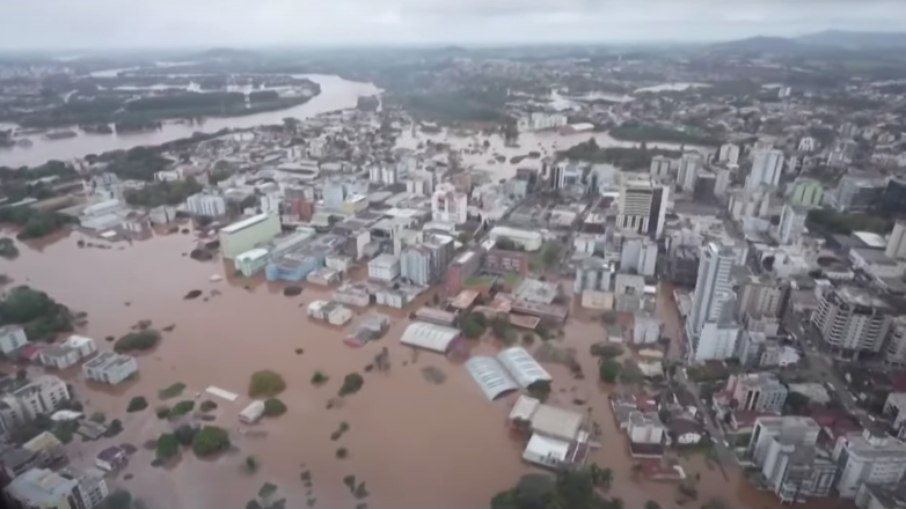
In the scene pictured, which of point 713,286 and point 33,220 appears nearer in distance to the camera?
point 713,286

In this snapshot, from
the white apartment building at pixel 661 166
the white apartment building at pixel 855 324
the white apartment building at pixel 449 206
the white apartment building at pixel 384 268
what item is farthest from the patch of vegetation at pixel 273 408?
the white apartment building at pixel 661 166

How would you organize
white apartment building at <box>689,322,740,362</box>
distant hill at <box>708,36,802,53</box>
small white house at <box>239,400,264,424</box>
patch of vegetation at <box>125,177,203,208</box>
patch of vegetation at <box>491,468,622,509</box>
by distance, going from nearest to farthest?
patch of vegetation at <box>491,468,622,509</box>
small white house at <box>239,400,264,424</box>
white apartment building at <box>689,322,740,362</box>
patch of vegetation at <box>125,177,203,208</box>
distant hill at <box>708,36,802,53</box>

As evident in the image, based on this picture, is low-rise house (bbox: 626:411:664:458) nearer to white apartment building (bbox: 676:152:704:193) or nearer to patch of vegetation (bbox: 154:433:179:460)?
patch of vegetation (bbox: 154:433:179:460)

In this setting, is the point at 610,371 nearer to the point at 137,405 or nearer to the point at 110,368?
the point at 137,405

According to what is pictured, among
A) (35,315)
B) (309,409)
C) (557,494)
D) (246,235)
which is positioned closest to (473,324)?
(309,409)

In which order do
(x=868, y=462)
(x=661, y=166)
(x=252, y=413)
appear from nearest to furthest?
1. (x=868, y=462)
2. (x=252, y=413)
3. (x=661, y=166)

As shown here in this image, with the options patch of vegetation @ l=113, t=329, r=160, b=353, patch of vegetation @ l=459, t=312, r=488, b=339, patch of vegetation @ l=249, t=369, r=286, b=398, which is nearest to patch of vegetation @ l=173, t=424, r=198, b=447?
patch of vegetation @ l=249, t=369, r=286, b=398

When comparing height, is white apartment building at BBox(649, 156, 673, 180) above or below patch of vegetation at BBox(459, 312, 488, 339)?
above

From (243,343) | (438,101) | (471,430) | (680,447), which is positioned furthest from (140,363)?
(438,101)
